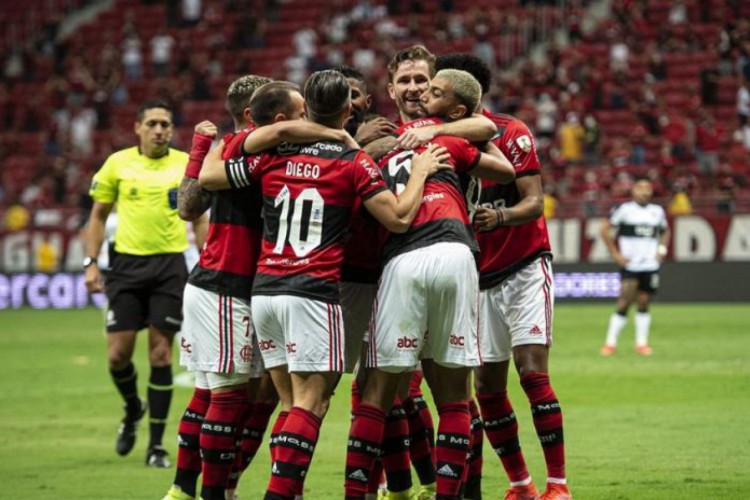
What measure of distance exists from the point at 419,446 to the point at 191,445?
1.43 metres

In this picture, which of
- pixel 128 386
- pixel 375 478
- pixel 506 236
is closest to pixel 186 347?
pixel 375 478

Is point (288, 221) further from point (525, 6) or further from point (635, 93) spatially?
point (525, 6)

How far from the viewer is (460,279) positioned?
23.3 feet

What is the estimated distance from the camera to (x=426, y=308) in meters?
7.15

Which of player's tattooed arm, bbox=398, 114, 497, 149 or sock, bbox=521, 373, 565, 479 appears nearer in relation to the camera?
player's tattooed arm, bbox=398, 114, 497, 149

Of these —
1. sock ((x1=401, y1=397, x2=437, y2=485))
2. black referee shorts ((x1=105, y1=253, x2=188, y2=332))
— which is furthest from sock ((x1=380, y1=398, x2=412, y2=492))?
black referee shorts ((x1=105, y1=253, x2=188, y2=332))

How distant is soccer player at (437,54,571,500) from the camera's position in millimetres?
8023

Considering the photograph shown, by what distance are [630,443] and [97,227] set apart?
4.71 metres

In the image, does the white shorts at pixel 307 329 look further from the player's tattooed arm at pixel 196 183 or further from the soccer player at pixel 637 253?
the soccer player at pixel 637 253

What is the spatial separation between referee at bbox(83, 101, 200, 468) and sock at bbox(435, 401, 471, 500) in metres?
3.80

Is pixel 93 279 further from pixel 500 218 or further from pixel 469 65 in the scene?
pixel 500 218

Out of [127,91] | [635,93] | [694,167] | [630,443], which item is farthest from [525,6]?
[630,443]

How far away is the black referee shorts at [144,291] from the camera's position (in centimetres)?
1057

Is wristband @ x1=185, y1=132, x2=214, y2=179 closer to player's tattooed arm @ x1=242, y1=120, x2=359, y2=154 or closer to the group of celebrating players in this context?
the group of celebrating players
